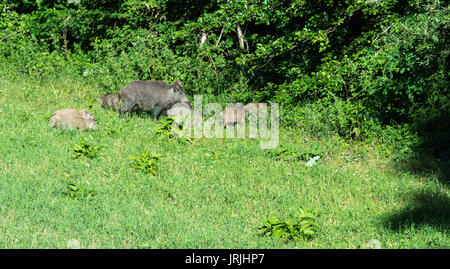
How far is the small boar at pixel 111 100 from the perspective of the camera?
9.04 meters

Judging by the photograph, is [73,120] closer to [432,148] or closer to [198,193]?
[198,193]

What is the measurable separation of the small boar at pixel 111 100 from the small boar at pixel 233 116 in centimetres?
195

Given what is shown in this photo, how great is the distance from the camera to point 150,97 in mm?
8820

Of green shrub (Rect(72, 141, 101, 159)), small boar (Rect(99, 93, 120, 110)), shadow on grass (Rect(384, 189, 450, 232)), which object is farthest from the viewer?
small boar (Rect(99, 93, 120, 110))

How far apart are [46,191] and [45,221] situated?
2.44ft

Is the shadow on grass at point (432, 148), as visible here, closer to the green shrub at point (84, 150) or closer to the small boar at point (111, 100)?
the green shrub at point (84, 150)

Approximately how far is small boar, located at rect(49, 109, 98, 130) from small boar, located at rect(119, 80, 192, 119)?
2.65 ft

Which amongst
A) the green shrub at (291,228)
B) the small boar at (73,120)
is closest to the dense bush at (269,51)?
the small boar at (73,120)

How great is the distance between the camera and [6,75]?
1070cm

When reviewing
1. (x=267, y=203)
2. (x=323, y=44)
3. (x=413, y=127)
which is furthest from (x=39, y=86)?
(x=413, y=127)

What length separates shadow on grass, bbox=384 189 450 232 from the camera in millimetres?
5062

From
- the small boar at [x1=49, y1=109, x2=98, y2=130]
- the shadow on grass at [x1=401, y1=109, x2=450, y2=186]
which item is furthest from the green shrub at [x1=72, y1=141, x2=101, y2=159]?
the shadow on grass at [x1=401, y1=109, x2=450, y2=186]

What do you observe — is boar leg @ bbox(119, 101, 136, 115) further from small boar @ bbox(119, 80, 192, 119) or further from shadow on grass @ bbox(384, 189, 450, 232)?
shadow on grass @ bbox(384, 189, 450, 232)

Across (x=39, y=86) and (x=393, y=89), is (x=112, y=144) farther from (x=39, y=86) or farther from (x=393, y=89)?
(x=393, y=89)
